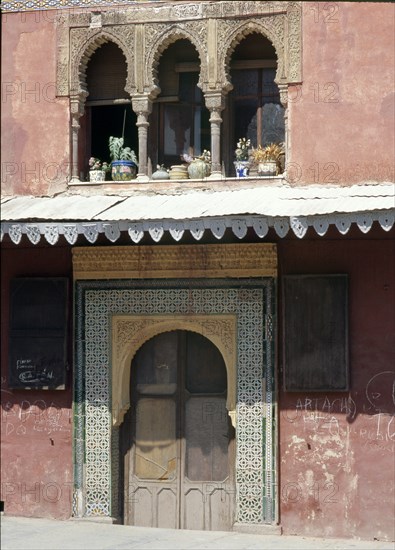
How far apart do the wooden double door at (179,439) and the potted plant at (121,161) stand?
160cm

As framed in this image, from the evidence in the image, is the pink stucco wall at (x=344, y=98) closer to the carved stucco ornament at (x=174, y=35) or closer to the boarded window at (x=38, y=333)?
the carved stucco ornament at (x=174, y=35)

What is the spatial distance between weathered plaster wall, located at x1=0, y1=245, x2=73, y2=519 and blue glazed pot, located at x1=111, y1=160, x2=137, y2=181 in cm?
86

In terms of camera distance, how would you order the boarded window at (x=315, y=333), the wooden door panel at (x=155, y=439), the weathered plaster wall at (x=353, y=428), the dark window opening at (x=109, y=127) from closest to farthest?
1. the weathered plaster wall at (x=353, y=428)
2. the boarded window at (x=315, y=333)
3. the wooden door panel at (x=155, y=439)
4. the dark window opening at (x=109, y=127)

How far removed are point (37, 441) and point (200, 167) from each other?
120 inches

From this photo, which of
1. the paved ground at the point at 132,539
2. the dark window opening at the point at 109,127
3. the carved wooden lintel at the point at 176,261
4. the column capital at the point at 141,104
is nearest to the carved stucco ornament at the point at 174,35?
the column capital at the point at 141,104

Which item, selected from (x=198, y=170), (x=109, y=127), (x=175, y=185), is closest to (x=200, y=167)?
(x=198, y=170)

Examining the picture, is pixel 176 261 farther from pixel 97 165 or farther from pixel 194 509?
pixel 194 509

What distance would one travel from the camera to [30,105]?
8.03 metres

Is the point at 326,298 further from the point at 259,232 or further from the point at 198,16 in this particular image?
the point at 198,16

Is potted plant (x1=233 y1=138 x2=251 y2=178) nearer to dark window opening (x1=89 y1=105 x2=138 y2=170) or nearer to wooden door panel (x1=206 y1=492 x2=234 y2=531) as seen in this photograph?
dark window opening (x1=89 y1=105 x2=138 y2=170)

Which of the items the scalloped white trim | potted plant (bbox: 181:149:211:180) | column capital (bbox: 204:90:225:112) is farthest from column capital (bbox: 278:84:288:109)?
the scalloped white trim

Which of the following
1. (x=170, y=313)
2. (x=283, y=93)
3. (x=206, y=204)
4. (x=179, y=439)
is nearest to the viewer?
(x=206, y=204)

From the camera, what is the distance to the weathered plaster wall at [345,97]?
23.1 ft

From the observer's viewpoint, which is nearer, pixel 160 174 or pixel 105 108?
pixel 160 174
